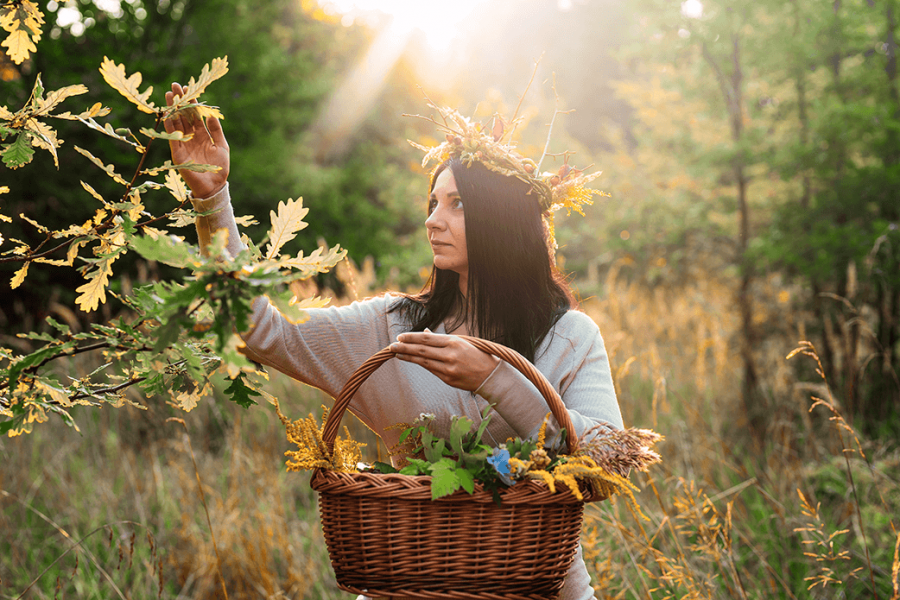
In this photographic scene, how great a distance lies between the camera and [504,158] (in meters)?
1.63

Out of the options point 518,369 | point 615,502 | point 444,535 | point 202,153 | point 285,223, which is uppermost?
point 202,153

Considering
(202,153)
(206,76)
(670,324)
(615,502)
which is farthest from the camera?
(670,324)

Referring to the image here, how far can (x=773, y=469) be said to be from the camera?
3.17 meters

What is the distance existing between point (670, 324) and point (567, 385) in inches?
133

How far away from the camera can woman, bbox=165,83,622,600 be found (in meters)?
1.39

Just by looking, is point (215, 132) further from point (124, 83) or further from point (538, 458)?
point (538, 458)

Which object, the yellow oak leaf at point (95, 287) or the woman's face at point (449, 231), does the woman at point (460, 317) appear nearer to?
the woman's face at point (449, 231)

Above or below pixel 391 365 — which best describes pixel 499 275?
above

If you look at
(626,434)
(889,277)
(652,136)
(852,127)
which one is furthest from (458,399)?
(652,136)

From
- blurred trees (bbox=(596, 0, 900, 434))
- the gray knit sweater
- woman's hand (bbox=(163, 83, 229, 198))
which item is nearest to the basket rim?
the gray knit sweater

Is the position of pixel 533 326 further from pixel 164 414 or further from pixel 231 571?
pixel 164 414

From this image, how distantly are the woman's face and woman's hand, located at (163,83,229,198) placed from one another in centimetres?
53

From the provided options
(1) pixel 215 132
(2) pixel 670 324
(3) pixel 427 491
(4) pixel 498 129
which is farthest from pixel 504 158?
(2) pixel 670 324

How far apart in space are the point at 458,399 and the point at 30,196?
248 inches
